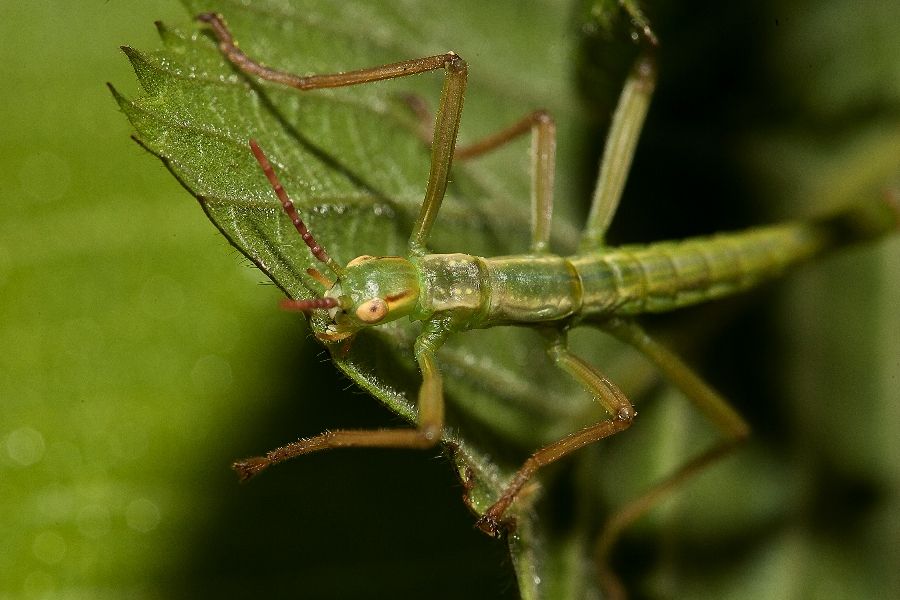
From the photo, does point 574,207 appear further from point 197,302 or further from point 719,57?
point 197,302

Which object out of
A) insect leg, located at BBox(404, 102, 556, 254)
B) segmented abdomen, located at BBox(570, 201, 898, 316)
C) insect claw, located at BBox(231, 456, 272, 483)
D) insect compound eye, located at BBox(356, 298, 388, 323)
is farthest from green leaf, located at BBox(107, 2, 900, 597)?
insect claw, located at BBox(231, 456, 272, 483)

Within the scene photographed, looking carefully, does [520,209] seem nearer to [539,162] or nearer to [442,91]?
[539,162]

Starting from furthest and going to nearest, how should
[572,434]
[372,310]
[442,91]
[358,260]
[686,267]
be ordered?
[686,267]
[572,434]
[442,91]
[358,260]
[372,310]

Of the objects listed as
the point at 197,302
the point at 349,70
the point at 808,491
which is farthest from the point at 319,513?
the point at 808,491

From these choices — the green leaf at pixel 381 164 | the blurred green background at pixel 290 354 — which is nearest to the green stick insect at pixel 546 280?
the green leaf at pixel 381 164

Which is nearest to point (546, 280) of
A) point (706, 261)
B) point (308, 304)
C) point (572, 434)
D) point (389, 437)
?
point (572, 434)

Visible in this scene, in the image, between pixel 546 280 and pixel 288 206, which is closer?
pixel 288 206

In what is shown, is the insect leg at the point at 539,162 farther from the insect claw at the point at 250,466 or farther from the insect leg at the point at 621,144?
the insect claw at the point at 250,466
